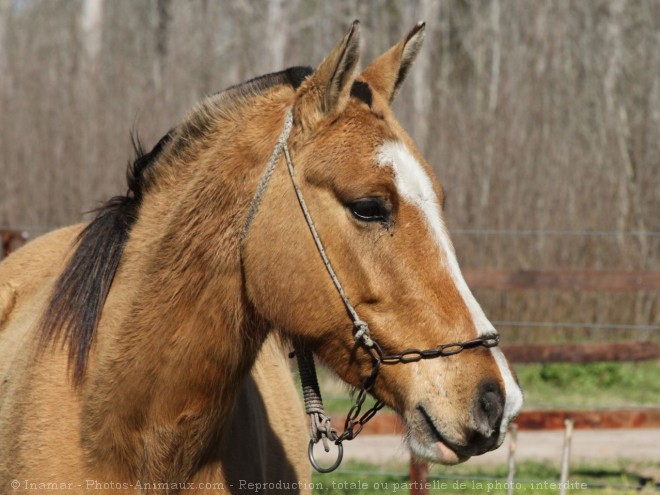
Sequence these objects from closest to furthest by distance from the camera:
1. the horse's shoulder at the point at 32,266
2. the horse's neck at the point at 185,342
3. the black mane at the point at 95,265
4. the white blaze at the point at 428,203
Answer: the white blaze at the point at 428,203 → the horse's neck at the point at 185,342 → the black mane at the point at 95,265 → the horse's shoulder at the point at 32,266

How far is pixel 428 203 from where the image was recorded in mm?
2436

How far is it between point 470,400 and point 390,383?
0.83ft

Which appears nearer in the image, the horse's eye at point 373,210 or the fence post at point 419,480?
the horse's eye at point 373,210

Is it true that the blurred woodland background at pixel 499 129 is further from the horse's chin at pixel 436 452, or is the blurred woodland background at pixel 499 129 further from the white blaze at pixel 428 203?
the horse's chin at pixel 436 452

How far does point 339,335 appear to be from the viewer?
2.47 metres

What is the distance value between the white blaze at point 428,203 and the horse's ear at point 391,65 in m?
0.36

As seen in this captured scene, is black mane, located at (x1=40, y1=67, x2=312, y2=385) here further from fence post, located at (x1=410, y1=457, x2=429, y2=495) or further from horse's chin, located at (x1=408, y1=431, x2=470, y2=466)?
fence post, located at (x1=410, y1=457, x2=429, y2=495)

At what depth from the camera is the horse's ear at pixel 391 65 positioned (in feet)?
9.14

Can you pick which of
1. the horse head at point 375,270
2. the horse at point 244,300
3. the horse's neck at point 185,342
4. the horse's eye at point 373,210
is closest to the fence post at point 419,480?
the horse at point 244,300

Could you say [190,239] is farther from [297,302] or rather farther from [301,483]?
[301,483]

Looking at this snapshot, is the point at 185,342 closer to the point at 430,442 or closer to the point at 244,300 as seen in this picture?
the point at 244,300

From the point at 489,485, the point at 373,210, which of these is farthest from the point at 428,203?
the point at 489,485

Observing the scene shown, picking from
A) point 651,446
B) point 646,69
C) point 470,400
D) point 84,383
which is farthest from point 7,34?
point 470,400

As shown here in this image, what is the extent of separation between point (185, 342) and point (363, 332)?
549 mm
